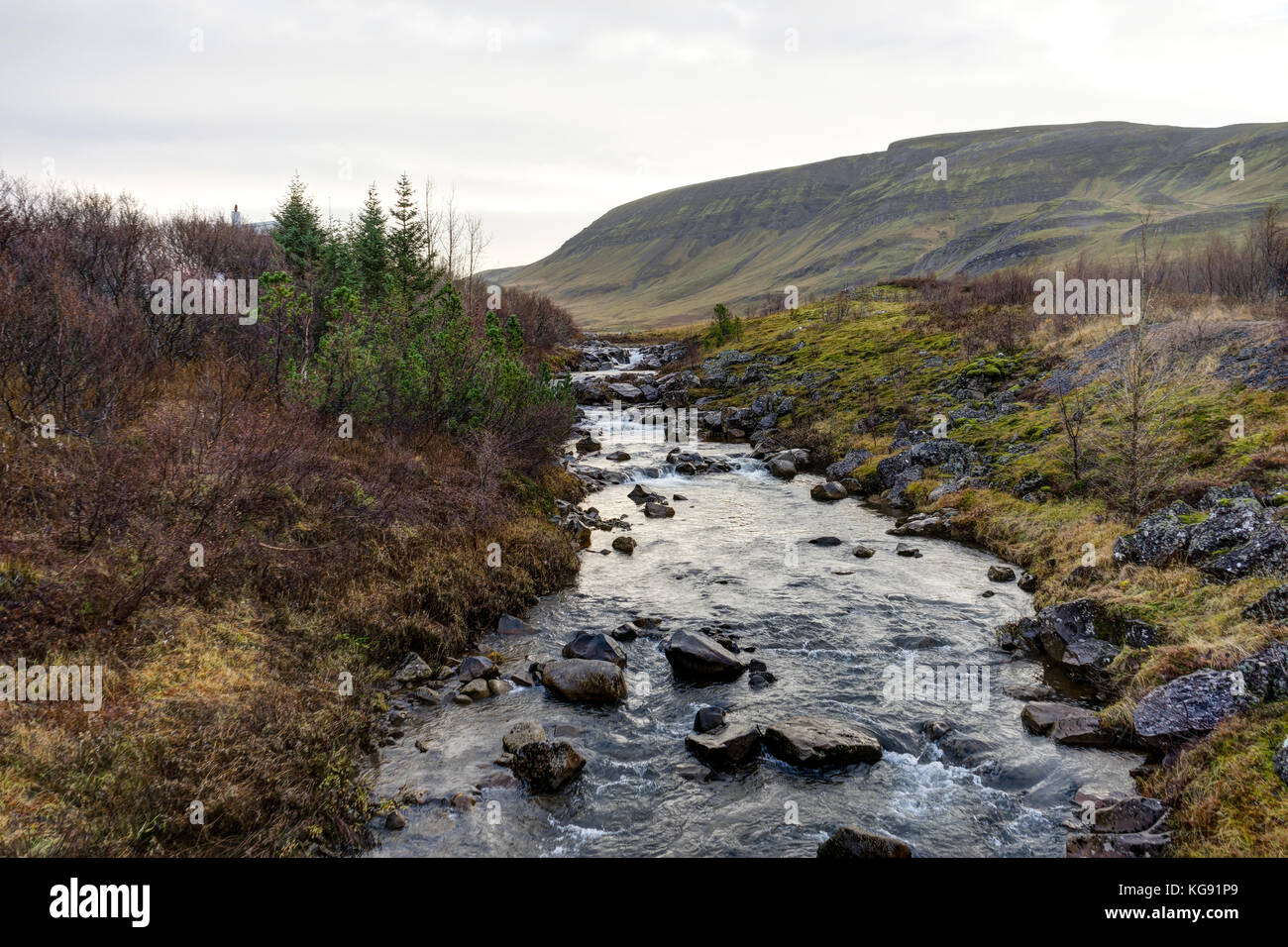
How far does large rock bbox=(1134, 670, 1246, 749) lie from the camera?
383 inches

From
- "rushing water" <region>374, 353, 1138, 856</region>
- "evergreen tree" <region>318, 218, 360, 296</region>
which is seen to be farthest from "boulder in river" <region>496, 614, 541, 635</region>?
"evergreen tree" <region>318, 218, 360, 296</region>

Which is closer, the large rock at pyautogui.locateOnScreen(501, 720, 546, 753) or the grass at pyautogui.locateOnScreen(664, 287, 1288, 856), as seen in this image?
the grass at pyautogui.locateOnScreen(664, 287, 1288, 856)

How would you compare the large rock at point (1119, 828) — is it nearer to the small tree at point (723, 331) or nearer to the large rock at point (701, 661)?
the large rock at point (701, 661)

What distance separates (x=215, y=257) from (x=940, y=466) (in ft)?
115

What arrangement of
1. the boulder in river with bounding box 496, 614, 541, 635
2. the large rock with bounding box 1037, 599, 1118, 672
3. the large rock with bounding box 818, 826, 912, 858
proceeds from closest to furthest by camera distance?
the large rock with bounding box 818, 826, 912, 858 < the large rock with bounding box 1037, 599, 1118, 672 < the boulder in river with bounding box 496, 614, 541, 635

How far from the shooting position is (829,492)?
91.3ft

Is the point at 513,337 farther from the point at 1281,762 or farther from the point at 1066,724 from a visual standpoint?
the point at 1281,762

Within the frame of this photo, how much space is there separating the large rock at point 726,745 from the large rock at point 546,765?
80.5 inches

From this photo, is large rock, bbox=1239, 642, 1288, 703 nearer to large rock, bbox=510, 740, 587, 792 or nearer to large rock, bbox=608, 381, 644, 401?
large rock, bbox=510, 740, 587, 792

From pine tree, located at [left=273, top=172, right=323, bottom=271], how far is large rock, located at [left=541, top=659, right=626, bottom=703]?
123ft

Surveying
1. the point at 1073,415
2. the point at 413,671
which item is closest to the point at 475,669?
the point at 413,671

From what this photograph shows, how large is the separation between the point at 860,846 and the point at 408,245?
49466 mm

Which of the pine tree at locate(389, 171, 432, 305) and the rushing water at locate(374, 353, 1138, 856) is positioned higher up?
the pine tree at locate(389, 171, 432, 305)

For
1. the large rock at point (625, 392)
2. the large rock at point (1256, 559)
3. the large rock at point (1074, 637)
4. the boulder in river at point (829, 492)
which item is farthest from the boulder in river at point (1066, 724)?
the large rock at point (625, 392)
